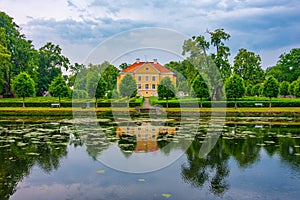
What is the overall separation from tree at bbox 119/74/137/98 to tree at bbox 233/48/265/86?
695 inches

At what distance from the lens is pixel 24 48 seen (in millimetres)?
45688

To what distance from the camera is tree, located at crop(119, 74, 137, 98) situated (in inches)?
1479

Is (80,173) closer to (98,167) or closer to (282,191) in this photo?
(98,167)

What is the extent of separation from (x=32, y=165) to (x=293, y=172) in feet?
23.5

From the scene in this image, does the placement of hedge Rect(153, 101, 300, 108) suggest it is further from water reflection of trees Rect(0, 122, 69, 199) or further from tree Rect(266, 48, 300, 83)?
tree Rect(266, 48, 300, 83)

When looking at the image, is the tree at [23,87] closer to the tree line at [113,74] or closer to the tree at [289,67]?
the tree line at [113,74]

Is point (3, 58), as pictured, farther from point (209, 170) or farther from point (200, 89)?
point (209, 170)

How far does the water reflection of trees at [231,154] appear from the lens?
7648mm

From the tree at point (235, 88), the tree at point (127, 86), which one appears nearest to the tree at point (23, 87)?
the tree at point (127, 86)

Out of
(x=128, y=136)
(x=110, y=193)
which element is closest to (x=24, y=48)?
(x=128, y=136)

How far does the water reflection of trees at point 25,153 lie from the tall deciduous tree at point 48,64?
130 ft

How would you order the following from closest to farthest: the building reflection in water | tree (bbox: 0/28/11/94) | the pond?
the pond
the building reflection in water
tree (bbox: 0/28/11/94)

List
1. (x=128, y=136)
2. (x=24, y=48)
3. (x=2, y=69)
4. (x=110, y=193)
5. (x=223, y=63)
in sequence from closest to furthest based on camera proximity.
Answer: (x=110, y=193), (x=128, y=136), (x=223, y=63), (x=2, y=69), (x=24, y=48)

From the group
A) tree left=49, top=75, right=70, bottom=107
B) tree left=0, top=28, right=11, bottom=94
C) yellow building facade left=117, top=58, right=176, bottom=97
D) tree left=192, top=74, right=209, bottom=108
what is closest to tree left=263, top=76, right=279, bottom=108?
tree left=192, top=74, right=209, bottom=108
